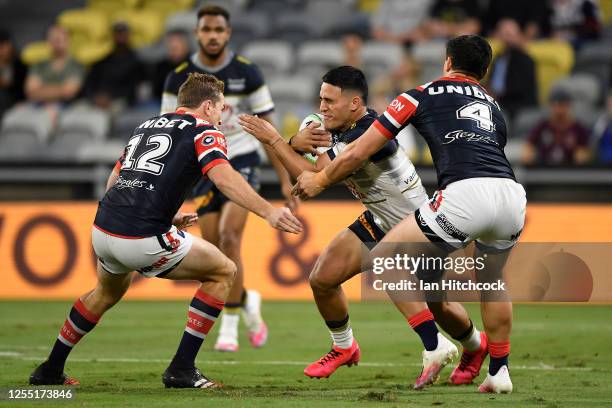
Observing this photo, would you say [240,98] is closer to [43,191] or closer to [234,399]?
[234,399]

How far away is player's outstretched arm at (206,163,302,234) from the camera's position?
6973 millimetres

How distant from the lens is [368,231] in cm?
791

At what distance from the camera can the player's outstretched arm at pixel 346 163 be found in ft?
23.4

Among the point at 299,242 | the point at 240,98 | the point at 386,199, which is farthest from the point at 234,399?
the point at 299,242

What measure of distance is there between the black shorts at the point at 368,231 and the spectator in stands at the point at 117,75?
10432 mm

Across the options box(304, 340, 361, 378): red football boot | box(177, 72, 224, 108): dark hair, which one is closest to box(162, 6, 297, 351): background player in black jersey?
box(304, 340, 361, 378): red football boot

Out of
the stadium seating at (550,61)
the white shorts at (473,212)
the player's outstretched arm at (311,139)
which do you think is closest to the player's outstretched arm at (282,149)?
the player's outstretched arm at (311,139)

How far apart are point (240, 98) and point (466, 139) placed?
12.2ft

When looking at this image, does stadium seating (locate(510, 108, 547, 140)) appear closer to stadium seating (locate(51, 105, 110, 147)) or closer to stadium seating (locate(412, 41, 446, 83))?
stadium seating (locate(412, 41, 446, 83))

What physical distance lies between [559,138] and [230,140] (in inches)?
260

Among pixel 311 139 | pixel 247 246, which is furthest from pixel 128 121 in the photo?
pixel 311 139

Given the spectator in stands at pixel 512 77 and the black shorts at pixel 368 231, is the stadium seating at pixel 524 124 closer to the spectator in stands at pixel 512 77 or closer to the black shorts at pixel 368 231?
the spectator in stands at pixel 512 77

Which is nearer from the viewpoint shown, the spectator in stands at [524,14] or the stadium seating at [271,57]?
the spectator in stands at [524,14]

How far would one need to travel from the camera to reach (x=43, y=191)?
1524 cm
